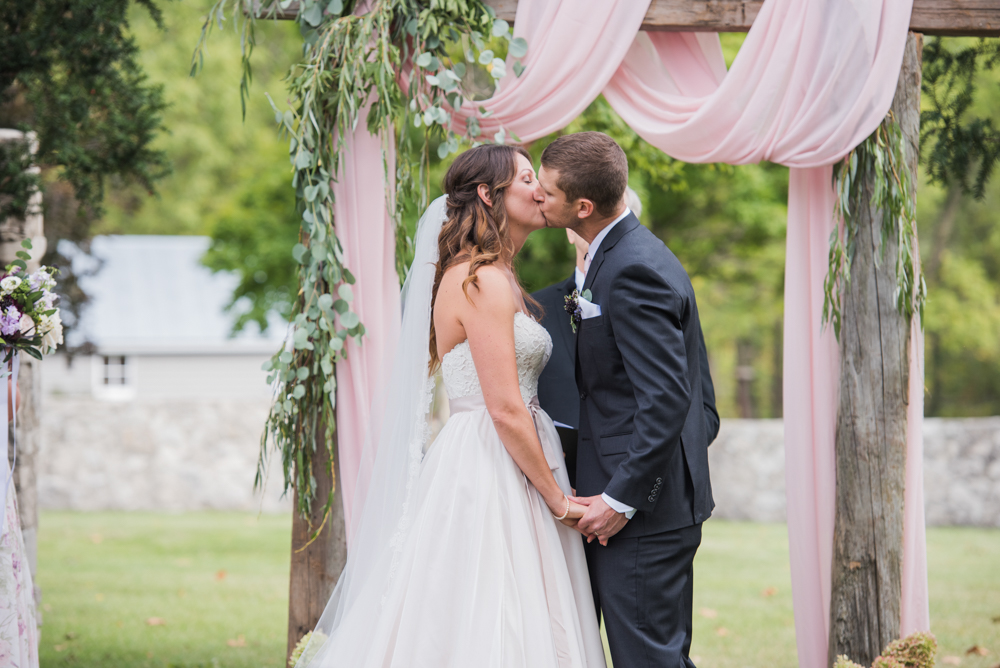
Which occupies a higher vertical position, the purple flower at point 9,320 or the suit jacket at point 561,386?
the purple flower at point 9,320

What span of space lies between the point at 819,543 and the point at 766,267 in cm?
1046

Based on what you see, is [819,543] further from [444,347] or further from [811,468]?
[444,347]

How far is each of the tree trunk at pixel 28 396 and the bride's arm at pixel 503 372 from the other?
304 cm

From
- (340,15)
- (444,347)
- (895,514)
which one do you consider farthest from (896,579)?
(340,15)

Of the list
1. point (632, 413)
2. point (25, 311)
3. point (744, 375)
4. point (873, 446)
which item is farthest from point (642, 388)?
point (744, 375)

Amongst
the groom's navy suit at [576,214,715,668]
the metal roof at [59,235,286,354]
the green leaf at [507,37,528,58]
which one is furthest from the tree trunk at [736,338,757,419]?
the groom's navy suit at [576,214,715,668]

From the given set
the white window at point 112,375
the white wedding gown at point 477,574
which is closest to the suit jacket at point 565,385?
the white wedding gown at point 477,574

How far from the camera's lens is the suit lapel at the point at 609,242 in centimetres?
282

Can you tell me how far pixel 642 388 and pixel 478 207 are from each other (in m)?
0.88

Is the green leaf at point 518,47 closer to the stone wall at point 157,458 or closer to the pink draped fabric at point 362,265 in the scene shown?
the pink draped fabric at point 362,265

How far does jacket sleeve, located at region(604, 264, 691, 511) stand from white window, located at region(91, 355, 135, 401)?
1803 cm

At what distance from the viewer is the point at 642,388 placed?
2.57m

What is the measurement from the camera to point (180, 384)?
1844 centimetres

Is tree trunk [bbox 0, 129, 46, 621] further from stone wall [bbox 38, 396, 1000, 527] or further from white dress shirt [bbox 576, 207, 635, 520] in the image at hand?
stone wall [bbox 38, 396, 1000, 527]
